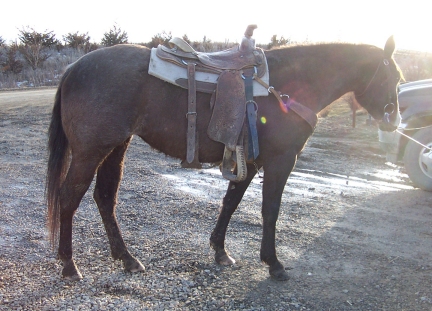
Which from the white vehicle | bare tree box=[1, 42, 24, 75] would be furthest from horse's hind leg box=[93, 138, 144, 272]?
bare tree box=[1, 42, 24, 75]

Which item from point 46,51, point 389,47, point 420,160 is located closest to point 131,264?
point 389,47

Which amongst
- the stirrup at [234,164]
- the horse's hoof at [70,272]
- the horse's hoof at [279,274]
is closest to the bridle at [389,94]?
the stirrup at [234,164]

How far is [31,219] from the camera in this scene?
15.4 feet

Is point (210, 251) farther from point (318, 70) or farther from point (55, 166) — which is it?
point (318, 70)

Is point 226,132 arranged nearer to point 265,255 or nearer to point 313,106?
point 313,106

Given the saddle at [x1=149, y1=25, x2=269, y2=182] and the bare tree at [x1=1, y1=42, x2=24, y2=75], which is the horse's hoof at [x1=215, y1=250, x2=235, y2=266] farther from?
the bare tree at [x1=1, y1=42, x2=24, y2=75]

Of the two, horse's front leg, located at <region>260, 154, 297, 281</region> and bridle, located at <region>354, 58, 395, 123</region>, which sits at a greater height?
bridle, located at <region>354, 58, 395, 123</region>

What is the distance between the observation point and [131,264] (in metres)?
3.65

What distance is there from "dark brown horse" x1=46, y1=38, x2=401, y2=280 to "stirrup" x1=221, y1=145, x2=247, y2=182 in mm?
81

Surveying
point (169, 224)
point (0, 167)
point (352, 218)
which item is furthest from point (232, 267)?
point (0, 167)

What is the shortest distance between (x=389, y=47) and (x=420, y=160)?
321 cm

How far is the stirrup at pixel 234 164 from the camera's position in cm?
355

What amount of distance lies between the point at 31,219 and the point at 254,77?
2988 mm

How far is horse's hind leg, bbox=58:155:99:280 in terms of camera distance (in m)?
3.41
